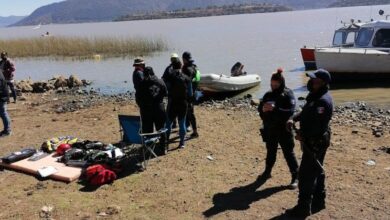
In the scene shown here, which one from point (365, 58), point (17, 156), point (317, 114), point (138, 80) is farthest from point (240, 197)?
point (365, 58)

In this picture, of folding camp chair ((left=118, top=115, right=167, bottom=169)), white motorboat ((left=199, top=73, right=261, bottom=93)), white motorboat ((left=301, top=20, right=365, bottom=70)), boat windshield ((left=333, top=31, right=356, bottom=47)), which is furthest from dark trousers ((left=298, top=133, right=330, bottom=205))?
boat windshield ((left=333, top=31, right=356, bottom=47))

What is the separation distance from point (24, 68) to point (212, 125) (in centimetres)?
2481

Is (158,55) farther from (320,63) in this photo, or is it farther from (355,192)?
(355,192)

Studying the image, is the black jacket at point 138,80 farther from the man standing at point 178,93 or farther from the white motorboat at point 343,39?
the white motorboat at point 343,39

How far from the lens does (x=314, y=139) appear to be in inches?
212

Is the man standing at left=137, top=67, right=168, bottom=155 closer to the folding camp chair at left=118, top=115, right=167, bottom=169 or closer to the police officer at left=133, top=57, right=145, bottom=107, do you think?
the police officer at left=133, top=57, right=145, bottom=107

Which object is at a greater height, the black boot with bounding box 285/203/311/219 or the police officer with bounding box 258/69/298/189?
the police officer with bounding box 258/69/298/189

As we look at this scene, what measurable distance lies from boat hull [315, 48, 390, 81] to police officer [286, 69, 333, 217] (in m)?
13.3

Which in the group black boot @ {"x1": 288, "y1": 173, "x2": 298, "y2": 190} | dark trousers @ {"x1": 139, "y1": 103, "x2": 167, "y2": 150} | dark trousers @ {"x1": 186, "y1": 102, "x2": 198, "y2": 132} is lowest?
black boot @ {"x1": 288, "y1": 173, "x2": 298, "y2": 190}

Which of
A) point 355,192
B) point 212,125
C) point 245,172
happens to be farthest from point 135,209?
point 212,125

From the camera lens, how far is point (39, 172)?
24.8 ft

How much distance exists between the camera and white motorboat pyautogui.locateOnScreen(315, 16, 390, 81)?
707 inches

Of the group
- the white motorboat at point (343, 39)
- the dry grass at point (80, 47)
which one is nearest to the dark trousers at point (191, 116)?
the white motorboat at point (343, 39)

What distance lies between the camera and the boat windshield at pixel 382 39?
18.3 meters
